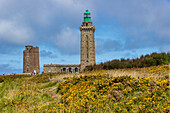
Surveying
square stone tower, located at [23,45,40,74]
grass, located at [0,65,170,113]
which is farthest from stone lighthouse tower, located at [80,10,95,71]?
grass, located at [0,65,170,113]

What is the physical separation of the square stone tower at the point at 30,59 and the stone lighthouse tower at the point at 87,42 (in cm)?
1544

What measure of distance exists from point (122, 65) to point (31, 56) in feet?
139

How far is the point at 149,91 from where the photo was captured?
27.4ft

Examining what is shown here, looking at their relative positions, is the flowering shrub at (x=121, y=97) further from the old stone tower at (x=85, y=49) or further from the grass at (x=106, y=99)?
the old stone tower at (x=85, y=49)

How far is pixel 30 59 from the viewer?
190 feet

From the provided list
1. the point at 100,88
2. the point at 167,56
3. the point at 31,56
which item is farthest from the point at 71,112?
the point at 31,56

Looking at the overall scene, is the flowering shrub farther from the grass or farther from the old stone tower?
the old stone tower

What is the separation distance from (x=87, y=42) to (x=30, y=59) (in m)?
20.5

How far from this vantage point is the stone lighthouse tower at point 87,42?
62.0 meters

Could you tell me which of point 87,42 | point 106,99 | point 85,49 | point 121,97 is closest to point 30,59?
point 85,49

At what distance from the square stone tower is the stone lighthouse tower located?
15.4 m

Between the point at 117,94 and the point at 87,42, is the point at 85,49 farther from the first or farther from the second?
the point at 117,94

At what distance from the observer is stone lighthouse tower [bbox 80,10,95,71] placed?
61975mm

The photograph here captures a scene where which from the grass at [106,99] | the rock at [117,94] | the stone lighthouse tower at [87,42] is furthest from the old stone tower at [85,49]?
the rock at [117,94]
